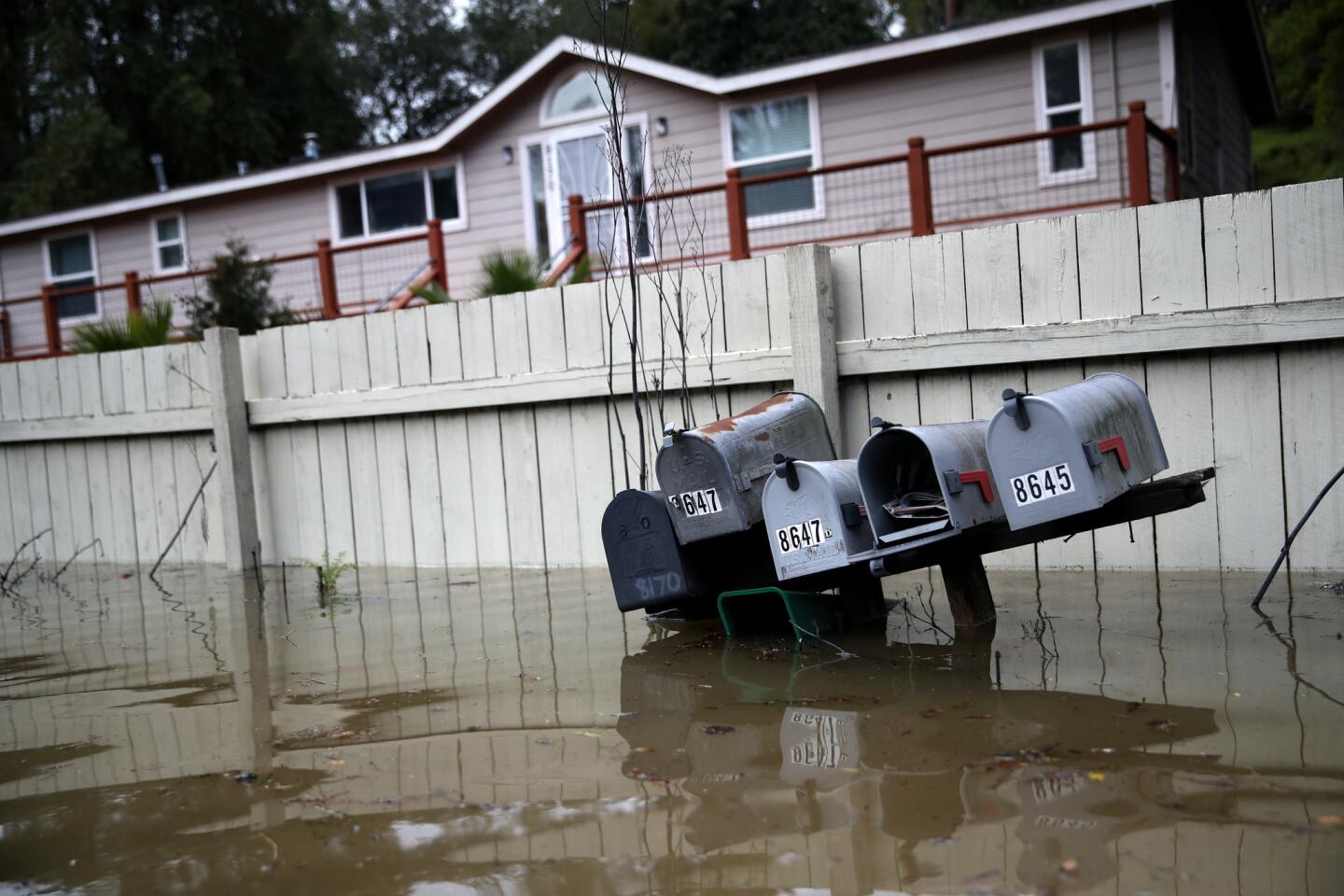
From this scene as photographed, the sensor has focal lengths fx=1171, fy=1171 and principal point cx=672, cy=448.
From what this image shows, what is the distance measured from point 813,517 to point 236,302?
1023 cm

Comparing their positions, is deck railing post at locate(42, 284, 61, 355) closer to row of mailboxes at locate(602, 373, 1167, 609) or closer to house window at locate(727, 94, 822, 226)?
house window at locate(727, 94, 822, 226)

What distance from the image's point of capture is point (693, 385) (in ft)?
24.0

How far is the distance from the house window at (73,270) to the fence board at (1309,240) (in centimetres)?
2041

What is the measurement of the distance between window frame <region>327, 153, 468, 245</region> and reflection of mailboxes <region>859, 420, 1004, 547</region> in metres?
13.1

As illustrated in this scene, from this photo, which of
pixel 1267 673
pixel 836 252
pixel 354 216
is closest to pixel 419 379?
pixel 836 252

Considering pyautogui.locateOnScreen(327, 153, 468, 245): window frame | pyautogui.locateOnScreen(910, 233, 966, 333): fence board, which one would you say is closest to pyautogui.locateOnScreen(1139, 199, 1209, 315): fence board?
pyautogui.locateOnScreen(910, 233, 966, 333): fence board

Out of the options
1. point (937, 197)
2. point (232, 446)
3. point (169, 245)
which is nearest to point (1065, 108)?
point (937, 197)

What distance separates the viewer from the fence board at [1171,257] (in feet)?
19.6

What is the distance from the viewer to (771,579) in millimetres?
5609

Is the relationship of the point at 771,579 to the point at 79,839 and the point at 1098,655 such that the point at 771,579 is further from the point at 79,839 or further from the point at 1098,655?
the point at 79,839

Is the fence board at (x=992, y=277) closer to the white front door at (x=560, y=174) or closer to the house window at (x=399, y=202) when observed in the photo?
the white front door at (x=560, y=174)

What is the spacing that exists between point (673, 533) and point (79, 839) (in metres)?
2.81

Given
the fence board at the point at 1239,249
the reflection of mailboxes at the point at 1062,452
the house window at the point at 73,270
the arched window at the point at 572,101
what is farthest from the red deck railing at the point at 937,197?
the house window at the point at 73,270

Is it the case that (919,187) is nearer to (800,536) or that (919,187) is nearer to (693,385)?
(693,385)
